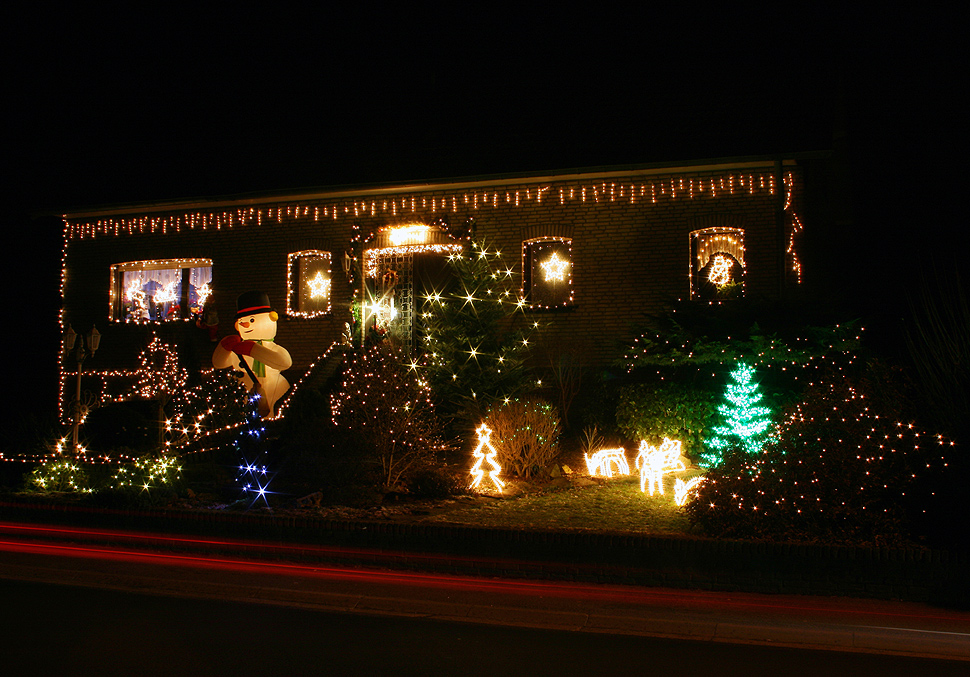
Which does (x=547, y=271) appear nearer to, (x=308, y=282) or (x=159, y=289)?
(x=308, y=282)

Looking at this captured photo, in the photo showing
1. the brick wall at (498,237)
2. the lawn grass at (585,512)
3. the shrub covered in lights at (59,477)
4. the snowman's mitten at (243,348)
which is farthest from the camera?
the brick wall at (498,237)

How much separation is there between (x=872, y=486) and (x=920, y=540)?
673mm

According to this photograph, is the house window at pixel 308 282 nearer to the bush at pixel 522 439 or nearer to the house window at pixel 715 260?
the bush at pixel 522 439

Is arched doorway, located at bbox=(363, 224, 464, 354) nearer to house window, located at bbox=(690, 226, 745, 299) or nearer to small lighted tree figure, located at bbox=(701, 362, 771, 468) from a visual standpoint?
house window, located at bbox=(690, 226, 745, 299)

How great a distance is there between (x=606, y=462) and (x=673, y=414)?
1258 mm

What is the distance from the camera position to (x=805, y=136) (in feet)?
44.3

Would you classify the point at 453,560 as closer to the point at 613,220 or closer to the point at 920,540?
the point at 920,540

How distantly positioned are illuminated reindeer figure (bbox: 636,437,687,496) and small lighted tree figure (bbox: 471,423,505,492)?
202 centimetres

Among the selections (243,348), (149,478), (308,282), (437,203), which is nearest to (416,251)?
(437,203)

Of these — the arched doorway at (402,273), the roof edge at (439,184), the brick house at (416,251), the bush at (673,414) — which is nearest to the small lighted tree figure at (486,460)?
the bush at (673,414)

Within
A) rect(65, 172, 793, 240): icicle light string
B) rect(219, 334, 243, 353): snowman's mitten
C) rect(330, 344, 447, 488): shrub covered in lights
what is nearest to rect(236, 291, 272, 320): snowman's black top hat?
rect(219, 334, 243, 353): snowman's mitten

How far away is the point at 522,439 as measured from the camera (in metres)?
10.5

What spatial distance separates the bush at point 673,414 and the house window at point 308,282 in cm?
789

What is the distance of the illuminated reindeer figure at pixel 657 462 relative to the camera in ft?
32.1
